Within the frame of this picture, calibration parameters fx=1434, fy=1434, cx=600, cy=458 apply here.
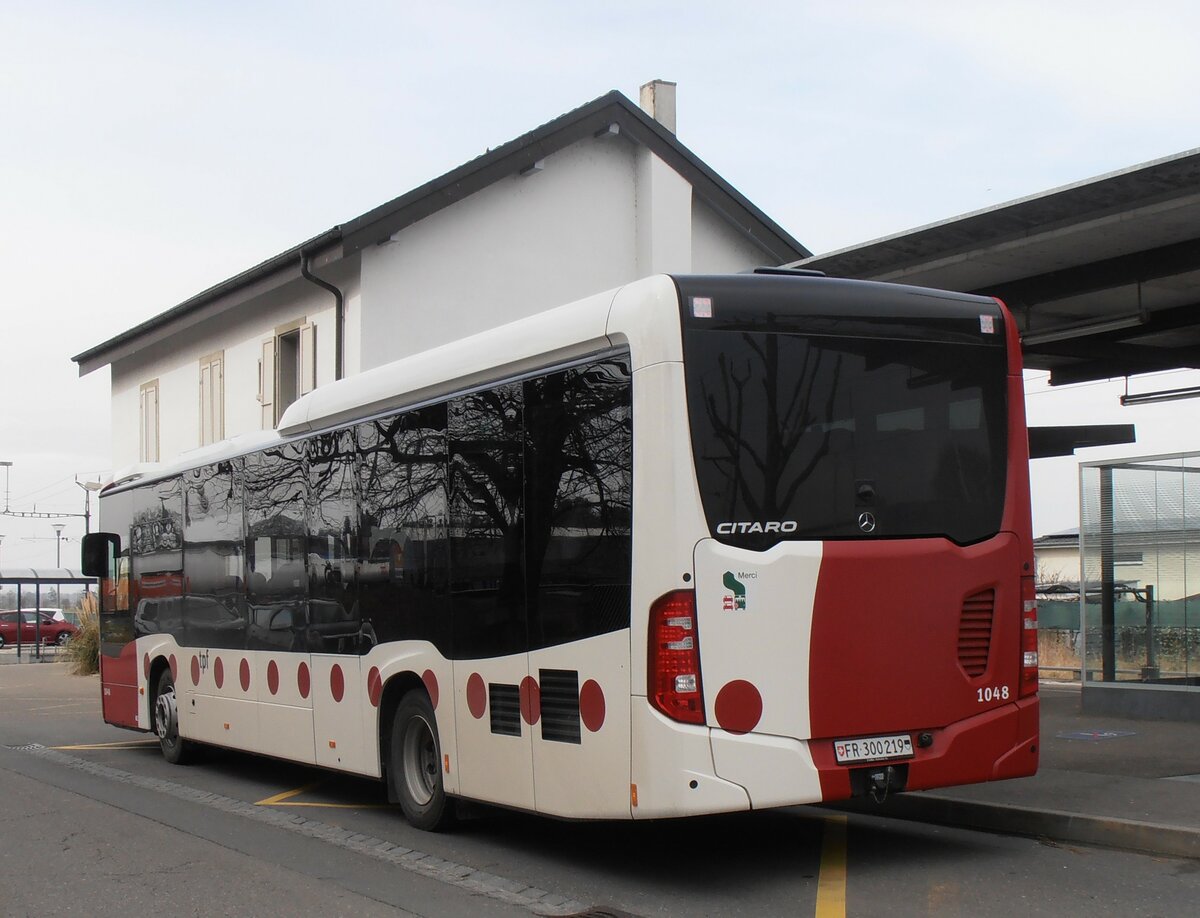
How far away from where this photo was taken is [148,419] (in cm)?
2989

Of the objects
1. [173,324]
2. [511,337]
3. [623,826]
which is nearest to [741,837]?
[623,826]

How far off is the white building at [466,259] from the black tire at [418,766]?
39.1 feet

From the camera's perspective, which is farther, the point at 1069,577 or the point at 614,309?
the point at 1069,577

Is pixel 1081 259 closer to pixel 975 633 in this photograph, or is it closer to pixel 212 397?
pixel 975 633

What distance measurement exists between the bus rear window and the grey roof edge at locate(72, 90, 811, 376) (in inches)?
552

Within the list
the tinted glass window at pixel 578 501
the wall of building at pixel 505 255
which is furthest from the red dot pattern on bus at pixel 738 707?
the wall of building at pixel 505 255

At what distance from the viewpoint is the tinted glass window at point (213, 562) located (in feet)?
42.2

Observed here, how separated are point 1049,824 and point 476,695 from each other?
3.64 metres

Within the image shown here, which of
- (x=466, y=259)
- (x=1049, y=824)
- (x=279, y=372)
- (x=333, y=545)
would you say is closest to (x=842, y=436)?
(x=1049, y=824)

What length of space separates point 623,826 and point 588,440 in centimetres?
Result: 327

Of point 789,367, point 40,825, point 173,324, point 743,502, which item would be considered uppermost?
point 173,324

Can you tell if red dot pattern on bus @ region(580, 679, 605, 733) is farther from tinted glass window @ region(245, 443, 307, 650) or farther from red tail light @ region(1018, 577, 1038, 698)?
tinted glass window @ region(245, 443, 307, 650)

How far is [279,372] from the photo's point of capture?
78.9 ft

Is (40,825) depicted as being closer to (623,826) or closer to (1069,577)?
A: (623,826)
